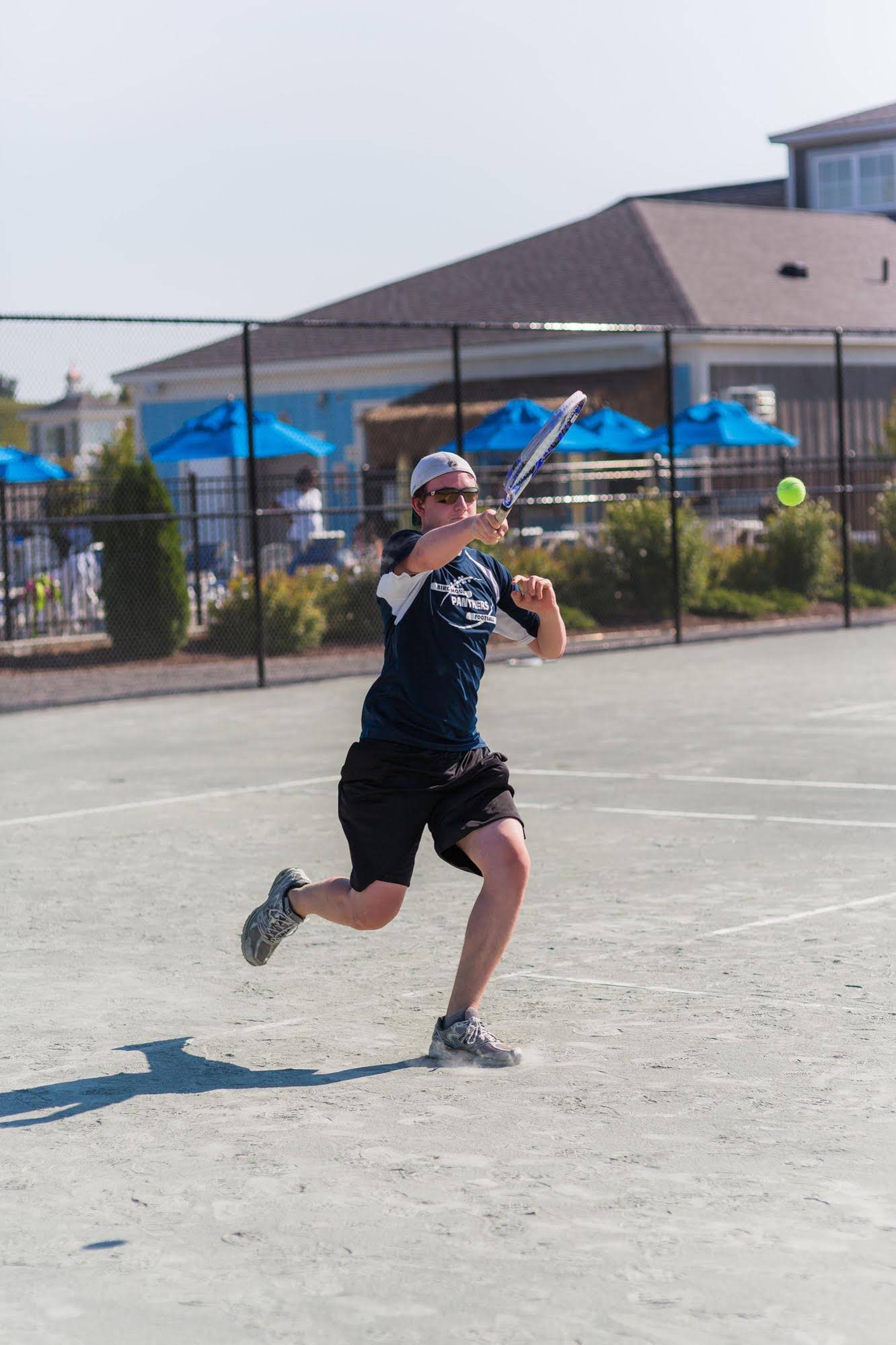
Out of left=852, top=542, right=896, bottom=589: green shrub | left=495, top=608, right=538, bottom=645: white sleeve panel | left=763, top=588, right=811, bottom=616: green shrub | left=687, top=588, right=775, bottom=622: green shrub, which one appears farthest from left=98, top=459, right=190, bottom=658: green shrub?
left=495, top=608, right=538, bottom=645: white sleeve panel

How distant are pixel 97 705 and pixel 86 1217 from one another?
1322 centimetres

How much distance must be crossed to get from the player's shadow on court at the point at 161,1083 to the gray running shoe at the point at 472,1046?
0.23 ft

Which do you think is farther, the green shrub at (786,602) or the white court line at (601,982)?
the green shrub at (786,602)

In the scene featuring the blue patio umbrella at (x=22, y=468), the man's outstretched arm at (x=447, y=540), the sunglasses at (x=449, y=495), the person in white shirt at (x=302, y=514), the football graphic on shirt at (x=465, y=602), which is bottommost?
the football graphic on shirt at (x=465, y=602)

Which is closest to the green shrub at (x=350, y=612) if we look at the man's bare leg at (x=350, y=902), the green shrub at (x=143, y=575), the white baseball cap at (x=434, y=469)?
the green shrub at (x=143, y=575)

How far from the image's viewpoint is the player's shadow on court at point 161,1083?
552 cm

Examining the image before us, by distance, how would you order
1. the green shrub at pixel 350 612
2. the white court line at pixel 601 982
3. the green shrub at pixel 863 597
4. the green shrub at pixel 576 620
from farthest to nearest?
the green shrub at pixel 863 597
the green shrub at pixel 576 620
the green shrub at pixel 350 612
the white court line at pixel 601 982

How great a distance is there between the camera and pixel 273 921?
6.35 metres

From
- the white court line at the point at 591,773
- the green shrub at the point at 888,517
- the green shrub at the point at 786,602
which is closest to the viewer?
the white court line at the point at 591,773

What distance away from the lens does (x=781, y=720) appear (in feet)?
47.3

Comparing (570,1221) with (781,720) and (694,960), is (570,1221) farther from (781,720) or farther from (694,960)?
(781,720)

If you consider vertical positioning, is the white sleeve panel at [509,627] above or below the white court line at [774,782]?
above

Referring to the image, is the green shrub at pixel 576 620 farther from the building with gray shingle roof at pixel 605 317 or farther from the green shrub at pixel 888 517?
the building with gray shingle roof at pixel 605 317

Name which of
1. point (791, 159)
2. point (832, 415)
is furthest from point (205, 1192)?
point (791, 159)
